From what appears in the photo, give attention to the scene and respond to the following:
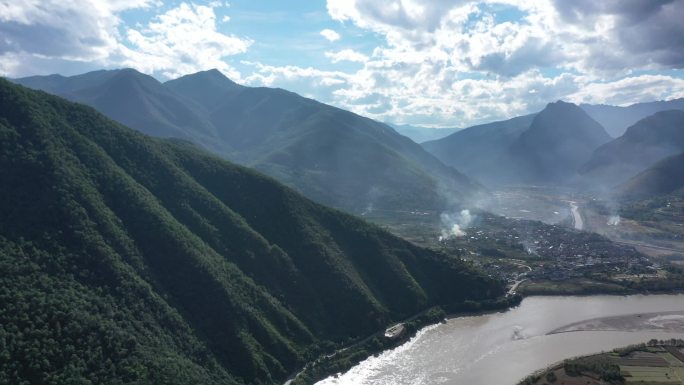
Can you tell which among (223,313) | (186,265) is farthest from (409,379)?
(186,265)

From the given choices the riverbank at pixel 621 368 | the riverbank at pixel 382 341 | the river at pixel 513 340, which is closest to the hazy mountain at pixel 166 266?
the riverbank at pixel 382 341

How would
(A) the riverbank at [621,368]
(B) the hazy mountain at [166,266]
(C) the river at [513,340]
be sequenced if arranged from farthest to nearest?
(C) the river at [513,340] < (A) the riverbank at [621,368] < (B) the hazy mountain at [166,266]

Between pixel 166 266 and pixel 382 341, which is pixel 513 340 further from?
pixel 166 266

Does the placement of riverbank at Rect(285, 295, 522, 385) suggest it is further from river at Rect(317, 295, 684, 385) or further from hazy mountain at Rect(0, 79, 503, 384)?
hazy mountain at Rect(0, 79, 503, 384)

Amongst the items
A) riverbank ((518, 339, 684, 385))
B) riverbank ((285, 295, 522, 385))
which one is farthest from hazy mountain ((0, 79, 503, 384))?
riverbank ((518, 339, 684, 385))

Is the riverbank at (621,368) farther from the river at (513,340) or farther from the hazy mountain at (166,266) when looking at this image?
the hazy mountain at (166,266)

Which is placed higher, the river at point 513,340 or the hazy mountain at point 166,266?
the hazy mountain at point 166,266

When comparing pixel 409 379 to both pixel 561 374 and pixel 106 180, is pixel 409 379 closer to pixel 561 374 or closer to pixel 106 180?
pixel 561 374
